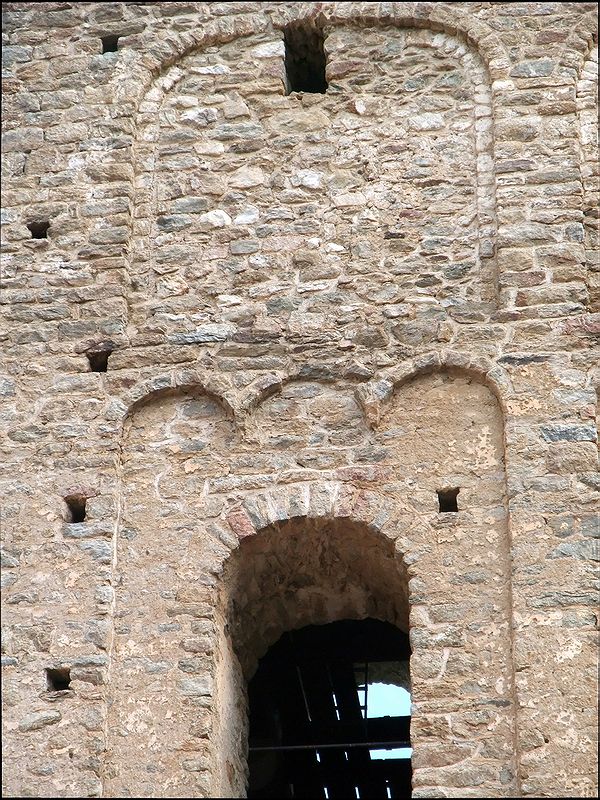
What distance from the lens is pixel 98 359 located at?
10.0m

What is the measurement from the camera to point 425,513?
9188 millimetres

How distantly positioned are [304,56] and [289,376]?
8.74 feet

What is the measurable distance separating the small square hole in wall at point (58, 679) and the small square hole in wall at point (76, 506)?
0.94 metres

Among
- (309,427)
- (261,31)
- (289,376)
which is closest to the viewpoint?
(309,427)

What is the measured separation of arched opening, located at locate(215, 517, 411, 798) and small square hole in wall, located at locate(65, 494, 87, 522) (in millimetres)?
926

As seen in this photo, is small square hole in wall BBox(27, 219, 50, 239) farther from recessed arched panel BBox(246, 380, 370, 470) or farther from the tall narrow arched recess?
recessed arched panel BBox(246, 380, 370, 470)

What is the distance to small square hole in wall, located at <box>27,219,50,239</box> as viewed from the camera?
10.6 m

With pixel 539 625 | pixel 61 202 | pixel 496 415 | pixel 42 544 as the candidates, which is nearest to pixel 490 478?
pixel 496 415

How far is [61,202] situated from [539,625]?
165 inches

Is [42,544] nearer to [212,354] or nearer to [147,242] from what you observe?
[212,354]

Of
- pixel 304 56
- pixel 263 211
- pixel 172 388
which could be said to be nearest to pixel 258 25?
pixel 304 56

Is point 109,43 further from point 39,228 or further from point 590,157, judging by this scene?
point 590,157

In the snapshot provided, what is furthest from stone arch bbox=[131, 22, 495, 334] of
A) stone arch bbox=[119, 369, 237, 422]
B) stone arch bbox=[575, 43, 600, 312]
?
stone arch bbox=[575, 43, 600, 312]

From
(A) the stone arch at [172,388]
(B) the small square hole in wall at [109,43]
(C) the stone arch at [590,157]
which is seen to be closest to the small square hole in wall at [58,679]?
(A) the stone arch at [172,388]
